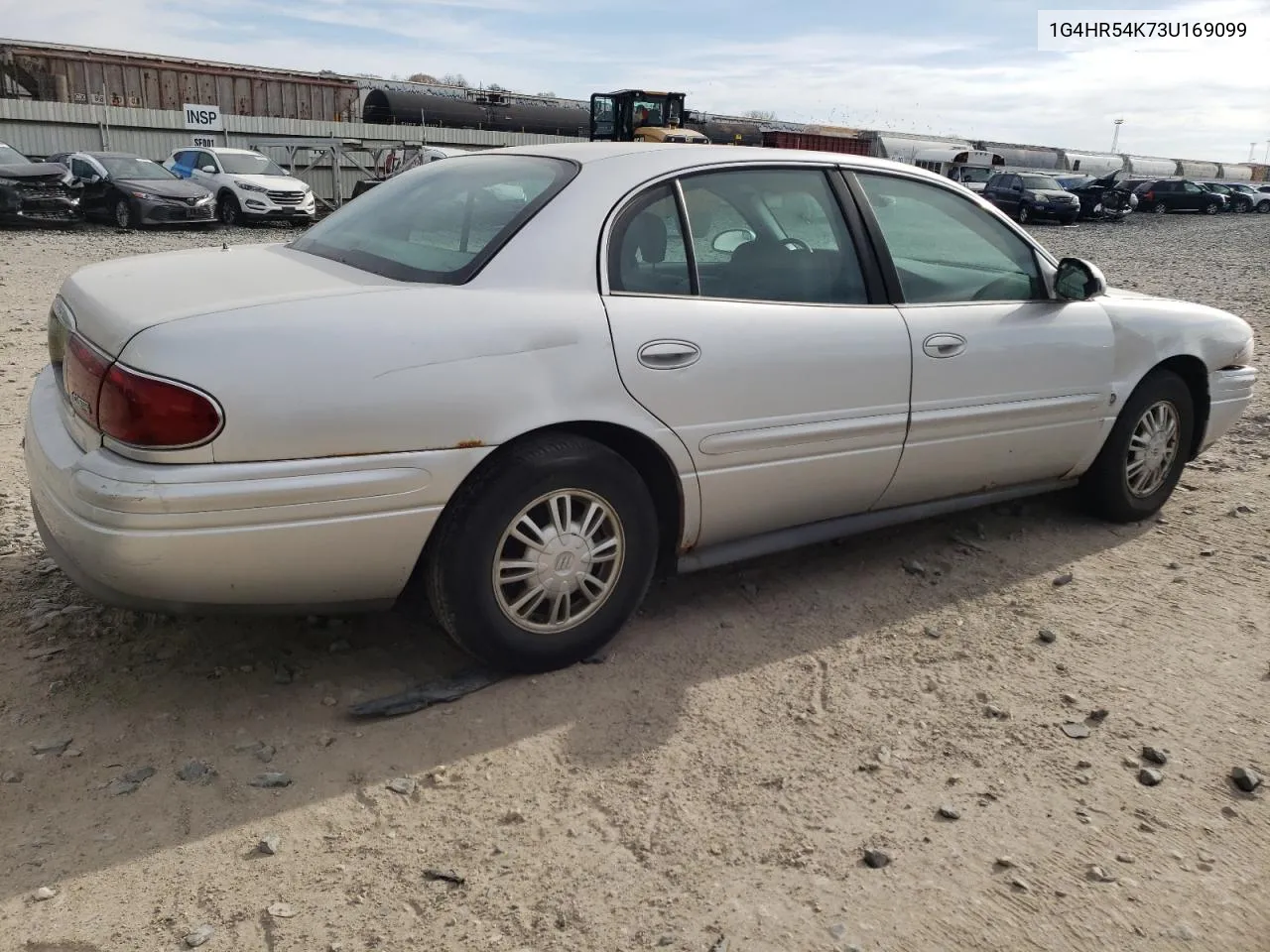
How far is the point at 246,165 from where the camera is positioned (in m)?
20.9

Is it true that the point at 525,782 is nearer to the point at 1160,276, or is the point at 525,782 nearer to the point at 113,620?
→ the point at 113,620

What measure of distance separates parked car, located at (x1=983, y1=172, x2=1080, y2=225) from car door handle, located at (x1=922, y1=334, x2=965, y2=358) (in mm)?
30482

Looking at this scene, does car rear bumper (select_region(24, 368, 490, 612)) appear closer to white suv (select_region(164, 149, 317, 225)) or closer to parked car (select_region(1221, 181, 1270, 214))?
white suv (select_region(164, 149, 317, 225))

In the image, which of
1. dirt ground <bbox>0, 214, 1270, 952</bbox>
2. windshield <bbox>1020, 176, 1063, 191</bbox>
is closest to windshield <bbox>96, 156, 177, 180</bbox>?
dirt ground <bbox>0, 214, 1270, 952</bbox>

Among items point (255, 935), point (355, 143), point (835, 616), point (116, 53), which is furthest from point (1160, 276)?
point (116, 53)

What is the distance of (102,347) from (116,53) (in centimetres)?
3579

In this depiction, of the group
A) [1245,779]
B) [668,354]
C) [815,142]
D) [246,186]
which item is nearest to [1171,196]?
[815,142]

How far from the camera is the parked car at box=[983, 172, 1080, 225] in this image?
31734 millimetres

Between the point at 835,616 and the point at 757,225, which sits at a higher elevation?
the point at 757,225

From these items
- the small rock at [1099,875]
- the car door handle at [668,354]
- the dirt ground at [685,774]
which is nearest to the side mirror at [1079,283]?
the dirt ground at [685,774]

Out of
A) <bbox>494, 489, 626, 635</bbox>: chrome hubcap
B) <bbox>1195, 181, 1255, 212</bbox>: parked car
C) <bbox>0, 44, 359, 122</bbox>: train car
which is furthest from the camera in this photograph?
<bbox>1195, 181, 1255, 212</bbox>: parked car

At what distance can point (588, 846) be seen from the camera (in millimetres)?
2412

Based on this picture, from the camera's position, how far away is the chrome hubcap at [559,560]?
9.69 feet

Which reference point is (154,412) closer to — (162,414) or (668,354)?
(162,414)
